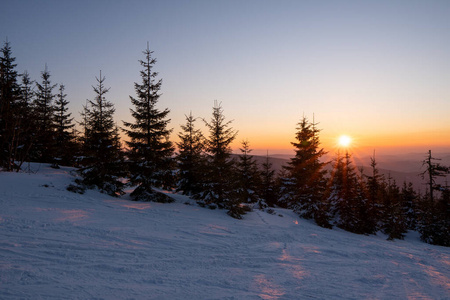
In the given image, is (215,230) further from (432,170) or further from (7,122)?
→ (432,170)

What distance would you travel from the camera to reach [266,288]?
19.1ft

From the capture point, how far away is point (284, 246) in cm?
1037

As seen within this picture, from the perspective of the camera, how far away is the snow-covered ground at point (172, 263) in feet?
17.4

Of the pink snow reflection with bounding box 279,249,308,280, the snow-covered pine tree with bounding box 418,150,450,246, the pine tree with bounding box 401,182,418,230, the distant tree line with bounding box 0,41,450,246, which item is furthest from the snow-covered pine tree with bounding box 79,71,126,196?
the pine tree with bounding box 401,182,418,230

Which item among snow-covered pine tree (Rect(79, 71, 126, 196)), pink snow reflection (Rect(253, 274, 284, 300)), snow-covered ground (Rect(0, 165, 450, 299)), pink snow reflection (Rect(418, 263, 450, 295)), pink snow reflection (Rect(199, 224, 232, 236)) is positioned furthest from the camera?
snow-covered pine tree (Rect(79, 71, 126, 196))

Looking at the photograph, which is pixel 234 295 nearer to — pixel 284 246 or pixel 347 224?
pixel 284 246

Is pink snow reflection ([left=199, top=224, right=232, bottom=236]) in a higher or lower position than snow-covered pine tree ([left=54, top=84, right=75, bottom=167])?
lower

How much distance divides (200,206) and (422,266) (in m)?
13.8

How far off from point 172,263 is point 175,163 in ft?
39.1

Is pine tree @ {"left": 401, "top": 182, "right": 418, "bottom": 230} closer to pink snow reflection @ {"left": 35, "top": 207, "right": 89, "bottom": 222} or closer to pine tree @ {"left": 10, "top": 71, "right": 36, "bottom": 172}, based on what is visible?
pink snow reflection @ {"left": 35, "top": 207, "right": 89, "bottom": 222}

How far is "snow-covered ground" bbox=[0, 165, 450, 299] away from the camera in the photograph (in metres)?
5.30

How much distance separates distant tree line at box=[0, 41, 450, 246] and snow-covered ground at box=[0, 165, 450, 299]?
5509 mm

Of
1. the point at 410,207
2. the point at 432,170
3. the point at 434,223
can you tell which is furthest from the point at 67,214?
the point at 410,207

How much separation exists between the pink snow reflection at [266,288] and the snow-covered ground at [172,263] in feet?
0.08
